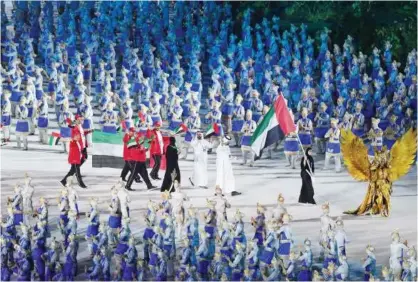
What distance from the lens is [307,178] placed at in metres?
33.0

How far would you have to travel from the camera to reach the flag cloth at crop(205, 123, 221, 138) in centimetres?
3488

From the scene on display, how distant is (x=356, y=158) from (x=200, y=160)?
3430 mm

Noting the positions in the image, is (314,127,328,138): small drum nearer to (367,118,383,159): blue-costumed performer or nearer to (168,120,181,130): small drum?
(367,118,383,159): blue-costumed performer

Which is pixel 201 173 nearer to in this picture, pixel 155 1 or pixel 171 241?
pixel 171 241

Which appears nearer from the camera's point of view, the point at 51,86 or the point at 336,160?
the point at 336,160

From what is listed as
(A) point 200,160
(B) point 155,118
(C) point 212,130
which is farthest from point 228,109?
(A) point 200,160

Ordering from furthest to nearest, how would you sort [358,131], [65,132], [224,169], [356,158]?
1. [358,131]
2. [65,132]
3. [224,169]
4. [356,158]

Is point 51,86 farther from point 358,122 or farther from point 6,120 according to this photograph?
point 358,122

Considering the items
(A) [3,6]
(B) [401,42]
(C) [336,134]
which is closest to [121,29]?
(A) [3,6]

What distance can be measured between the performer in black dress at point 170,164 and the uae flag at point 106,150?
161cm

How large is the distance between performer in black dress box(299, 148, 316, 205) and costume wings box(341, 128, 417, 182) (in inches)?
30.3

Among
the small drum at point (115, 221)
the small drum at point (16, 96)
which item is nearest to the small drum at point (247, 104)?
the small drum at point (16, 96)

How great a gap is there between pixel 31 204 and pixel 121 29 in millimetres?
12877

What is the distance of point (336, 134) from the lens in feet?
115
